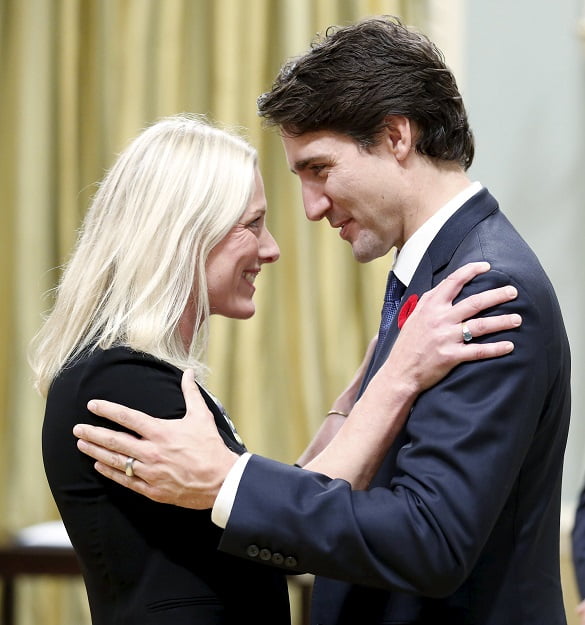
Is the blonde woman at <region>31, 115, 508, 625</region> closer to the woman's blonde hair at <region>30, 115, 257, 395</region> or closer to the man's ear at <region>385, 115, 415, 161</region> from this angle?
the woman's blonde hair at <region>30, 115, 257, 395</region>

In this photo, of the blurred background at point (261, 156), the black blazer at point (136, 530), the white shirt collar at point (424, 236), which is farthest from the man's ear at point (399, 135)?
the blurred background at point (261, 156)

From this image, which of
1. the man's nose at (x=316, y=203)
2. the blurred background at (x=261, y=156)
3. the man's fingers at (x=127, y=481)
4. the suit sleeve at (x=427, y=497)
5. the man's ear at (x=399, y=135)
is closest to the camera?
the suit sleeve at (x=427, y=497)

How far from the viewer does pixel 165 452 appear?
1498 mm

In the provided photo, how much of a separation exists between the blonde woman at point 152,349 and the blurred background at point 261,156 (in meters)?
1.36

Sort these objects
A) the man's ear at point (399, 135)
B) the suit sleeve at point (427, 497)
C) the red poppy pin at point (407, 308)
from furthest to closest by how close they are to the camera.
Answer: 1. the man's ear at point (399, 135)
2. the red poppy pin at point (407, 308)
3. the suit sleeve at point (427, 497)

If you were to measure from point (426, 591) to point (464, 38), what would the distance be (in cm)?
223

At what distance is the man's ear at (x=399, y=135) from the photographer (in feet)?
5.77

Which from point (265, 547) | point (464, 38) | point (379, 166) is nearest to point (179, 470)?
point (265, 547)

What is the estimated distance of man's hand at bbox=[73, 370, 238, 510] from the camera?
148cm

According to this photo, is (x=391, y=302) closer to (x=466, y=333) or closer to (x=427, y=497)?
(x=466, y=333)

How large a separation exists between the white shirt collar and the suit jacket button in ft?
1.87

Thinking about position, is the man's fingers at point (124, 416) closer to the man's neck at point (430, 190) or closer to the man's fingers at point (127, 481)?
the man's fingers at point (127, 481)

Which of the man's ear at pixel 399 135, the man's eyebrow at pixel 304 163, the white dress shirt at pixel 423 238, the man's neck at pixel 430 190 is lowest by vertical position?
the white dress shirt at pixel 423 238

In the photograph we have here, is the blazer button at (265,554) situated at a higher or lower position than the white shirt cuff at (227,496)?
lower
